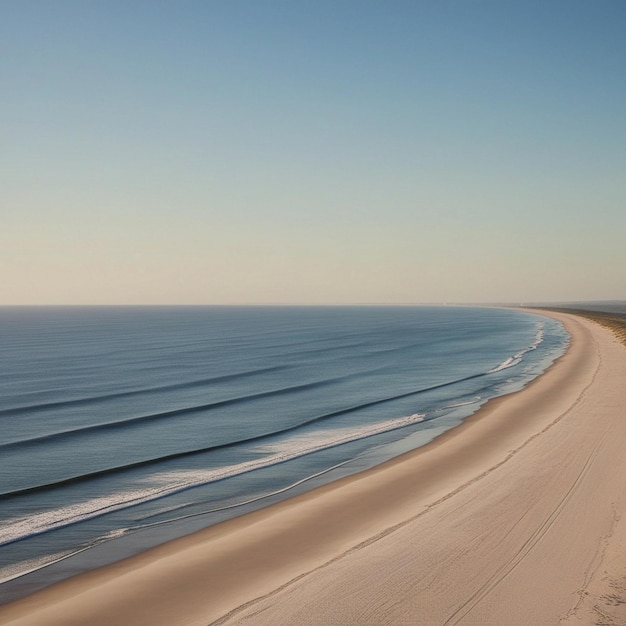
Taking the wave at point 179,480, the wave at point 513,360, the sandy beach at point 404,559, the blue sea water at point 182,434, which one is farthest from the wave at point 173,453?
the wave at point 513,360

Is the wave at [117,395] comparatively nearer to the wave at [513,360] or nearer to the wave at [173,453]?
the wave at [173,453]

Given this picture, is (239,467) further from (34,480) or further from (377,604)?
(377,604)

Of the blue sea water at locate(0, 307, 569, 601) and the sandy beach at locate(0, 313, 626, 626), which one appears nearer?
the sandy beach at locate(0, 313, 626, 626)

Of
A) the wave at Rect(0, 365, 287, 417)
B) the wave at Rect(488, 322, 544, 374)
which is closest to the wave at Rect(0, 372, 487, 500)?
the wave at Rect(0, 365, 287, 417)

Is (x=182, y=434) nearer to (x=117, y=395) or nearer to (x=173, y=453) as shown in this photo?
(x=173, y=453)

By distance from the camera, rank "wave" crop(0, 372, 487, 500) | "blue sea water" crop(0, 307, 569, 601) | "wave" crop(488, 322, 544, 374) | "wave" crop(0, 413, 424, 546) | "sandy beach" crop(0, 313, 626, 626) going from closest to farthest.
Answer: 1. "sandy beach" crop(0, 313, 626, 626)
2. "blue sea water" crop(0, 307, 569, 601)
3. "wave" crop(0, 413, 424, 546)
4. "wave" crop(0, 372, 487, 500)
5. "wave" crop(488, 322, 544, 374)

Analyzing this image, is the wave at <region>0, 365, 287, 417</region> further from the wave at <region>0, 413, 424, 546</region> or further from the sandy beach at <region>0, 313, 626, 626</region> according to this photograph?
the sandy beach at <region>0, 313, 626, 626</region>
